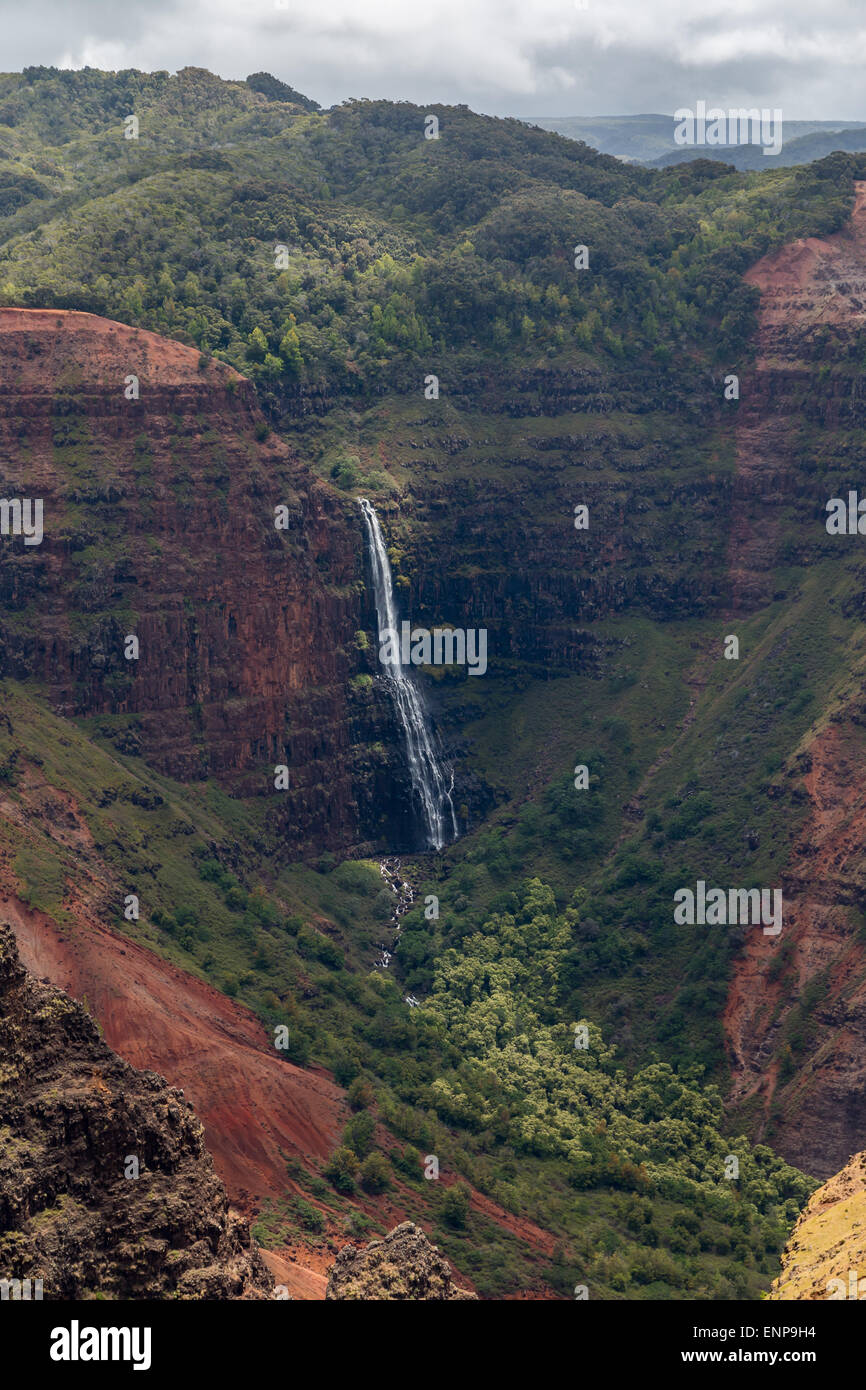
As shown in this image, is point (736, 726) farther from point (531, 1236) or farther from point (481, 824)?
point (531, 1236)

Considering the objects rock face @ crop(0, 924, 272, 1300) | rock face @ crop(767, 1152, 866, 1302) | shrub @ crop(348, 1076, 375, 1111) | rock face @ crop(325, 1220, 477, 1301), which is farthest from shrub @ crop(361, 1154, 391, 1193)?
rock face @ crop(325, 1220, 477, 1301)

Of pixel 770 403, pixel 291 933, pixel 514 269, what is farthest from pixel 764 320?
pixel 291 933

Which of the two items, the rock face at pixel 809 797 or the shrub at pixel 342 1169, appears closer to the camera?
the shrub at pixel 342 1169

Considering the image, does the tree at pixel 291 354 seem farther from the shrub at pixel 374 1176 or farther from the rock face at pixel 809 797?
the shrub at pixel 374 1176

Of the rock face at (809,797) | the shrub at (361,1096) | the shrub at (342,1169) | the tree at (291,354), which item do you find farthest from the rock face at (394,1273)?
the tree at (291,354)

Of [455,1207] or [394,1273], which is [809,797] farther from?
[394,1273]
